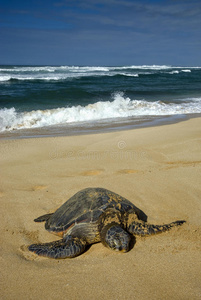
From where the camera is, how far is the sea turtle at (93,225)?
297 cm

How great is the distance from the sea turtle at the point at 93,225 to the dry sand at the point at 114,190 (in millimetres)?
99

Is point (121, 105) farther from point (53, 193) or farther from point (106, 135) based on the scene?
point (53, 193)

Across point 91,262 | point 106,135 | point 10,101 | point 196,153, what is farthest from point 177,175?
point 10,101

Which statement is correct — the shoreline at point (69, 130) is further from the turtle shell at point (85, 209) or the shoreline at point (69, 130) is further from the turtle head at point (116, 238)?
the turtle head at point (116, 238)

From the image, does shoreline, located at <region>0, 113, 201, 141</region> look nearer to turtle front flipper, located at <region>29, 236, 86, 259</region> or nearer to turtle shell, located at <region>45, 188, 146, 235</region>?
turtle shell, located at <region>45, 188, 146, 235</region>

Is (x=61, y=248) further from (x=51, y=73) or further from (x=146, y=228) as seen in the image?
(x=51, y=73)

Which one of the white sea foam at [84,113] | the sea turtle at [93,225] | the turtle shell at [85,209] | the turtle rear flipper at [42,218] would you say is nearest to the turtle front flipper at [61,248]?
the sea turtle at [93,225]

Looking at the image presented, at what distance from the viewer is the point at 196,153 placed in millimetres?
6250

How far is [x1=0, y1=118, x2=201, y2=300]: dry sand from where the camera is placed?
2.49 m

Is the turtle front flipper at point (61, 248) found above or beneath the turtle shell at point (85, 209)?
beneath

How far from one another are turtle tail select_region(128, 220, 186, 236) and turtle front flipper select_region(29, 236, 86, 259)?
64 centimetres

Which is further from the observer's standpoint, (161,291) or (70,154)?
(70,154)

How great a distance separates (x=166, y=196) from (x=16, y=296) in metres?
2.71

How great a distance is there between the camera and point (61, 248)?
300 centimetres
